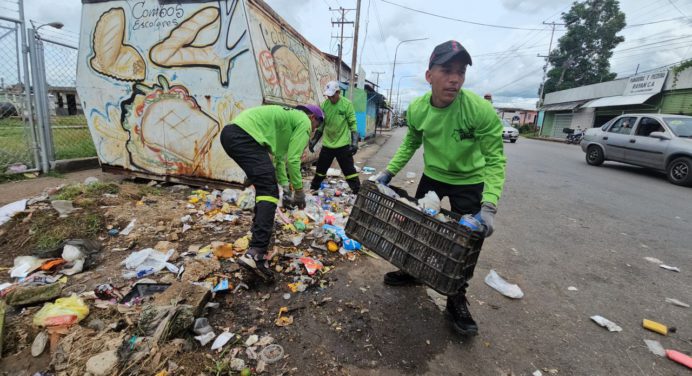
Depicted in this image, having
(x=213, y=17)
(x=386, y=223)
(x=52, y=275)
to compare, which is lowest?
(x=52, y=275)

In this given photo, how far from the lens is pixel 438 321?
2.35m

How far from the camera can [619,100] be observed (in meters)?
21.0

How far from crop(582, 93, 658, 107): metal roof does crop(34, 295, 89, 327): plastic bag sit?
2563 centimetres

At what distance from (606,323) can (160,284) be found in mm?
3271

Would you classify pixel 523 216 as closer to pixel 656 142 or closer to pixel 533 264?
pixel 533 264

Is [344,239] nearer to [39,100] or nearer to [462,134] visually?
[462,134]

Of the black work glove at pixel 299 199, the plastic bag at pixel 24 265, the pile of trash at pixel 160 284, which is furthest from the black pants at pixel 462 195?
the plastic bag at pixel 24 265

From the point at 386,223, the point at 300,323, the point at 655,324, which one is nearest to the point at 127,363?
the point at 300,323

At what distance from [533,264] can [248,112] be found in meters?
3.15

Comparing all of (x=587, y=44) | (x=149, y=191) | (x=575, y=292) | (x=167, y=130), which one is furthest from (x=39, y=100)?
→ (x=587, y=44)

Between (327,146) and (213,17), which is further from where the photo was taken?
(327,146)

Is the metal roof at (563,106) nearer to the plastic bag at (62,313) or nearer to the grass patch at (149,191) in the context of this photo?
the grass patch at (149,191)

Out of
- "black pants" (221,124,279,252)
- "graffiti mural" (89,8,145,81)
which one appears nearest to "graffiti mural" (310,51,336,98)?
"graffiti mural" (89,8,145,81)

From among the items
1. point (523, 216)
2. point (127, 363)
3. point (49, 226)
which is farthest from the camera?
point (523, 216)
